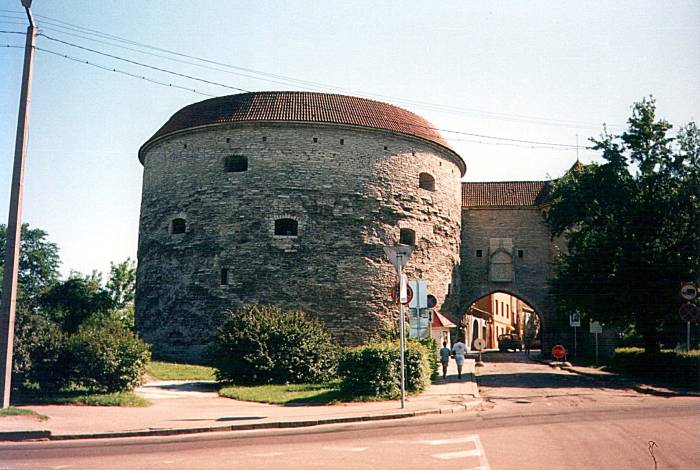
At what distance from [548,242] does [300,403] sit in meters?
23.5

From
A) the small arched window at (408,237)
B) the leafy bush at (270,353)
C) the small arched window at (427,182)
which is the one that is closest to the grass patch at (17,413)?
the leafy bush at (270,353)

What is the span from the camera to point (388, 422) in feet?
36.9

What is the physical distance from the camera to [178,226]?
2797 cm

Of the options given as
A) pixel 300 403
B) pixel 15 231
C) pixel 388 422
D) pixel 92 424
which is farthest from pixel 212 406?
pixel 15 231

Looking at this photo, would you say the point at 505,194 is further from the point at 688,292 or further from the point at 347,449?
the point at 347,449

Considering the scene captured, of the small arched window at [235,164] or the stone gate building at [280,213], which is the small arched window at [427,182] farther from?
the small arched window at [235,164]

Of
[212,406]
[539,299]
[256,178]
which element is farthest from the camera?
[539,299]

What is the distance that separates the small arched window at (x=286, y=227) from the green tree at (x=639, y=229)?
1072cm

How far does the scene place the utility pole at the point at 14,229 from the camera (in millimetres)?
11219

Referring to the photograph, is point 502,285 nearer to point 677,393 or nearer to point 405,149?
point 405,149

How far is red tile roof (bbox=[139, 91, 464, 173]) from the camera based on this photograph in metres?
26.9

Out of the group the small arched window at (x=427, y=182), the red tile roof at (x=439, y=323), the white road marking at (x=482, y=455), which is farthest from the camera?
the small arched window at (x=427, y=182)

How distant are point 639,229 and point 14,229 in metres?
17.1

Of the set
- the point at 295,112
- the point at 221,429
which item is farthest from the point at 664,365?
the point at 295,112
